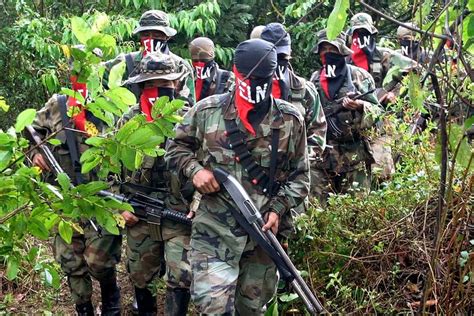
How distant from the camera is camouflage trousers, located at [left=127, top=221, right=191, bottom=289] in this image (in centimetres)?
539

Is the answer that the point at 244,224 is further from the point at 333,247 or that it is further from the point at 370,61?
the point at 370,61

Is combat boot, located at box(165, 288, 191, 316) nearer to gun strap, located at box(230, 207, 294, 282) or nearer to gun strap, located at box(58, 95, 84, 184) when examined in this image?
gun strap, located at box(230, 207, 294, 282)

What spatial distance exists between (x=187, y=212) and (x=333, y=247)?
3.43 feet

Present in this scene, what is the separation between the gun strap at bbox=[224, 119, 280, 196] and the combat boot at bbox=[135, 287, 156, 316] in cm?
170

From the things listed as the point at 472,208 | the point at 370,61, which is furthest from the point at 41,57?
the point at 472,208

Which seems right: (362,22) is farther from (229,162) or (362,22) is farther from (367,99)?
(229,162)

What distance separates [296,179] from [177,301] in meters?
1.27

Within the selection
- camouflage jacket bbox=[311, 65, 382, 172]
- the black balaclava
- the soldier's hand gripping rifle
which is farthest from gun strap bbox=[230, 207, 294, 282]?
camouflage jacket bbox=[311, 65, 382, 172]

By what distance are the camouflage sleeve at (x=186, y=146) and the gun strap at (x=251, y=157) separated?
232 millimetres

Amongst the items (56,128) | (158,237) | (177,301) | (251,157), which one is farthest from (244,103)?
(56,128)

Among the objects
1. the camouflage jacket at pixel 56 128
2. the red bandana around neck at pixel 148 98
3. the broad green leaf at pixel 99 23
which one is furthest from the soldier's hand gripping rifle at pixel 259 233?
the broad green leaf at pixel 99 23

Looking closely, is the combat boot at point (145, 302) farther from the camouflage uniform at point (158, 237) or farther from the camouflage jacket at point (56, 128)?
the camouflage jacket at point (56, 128)

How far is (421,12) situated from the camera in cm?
235

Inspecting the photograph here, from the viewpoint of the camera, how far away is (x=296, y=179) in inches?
191
